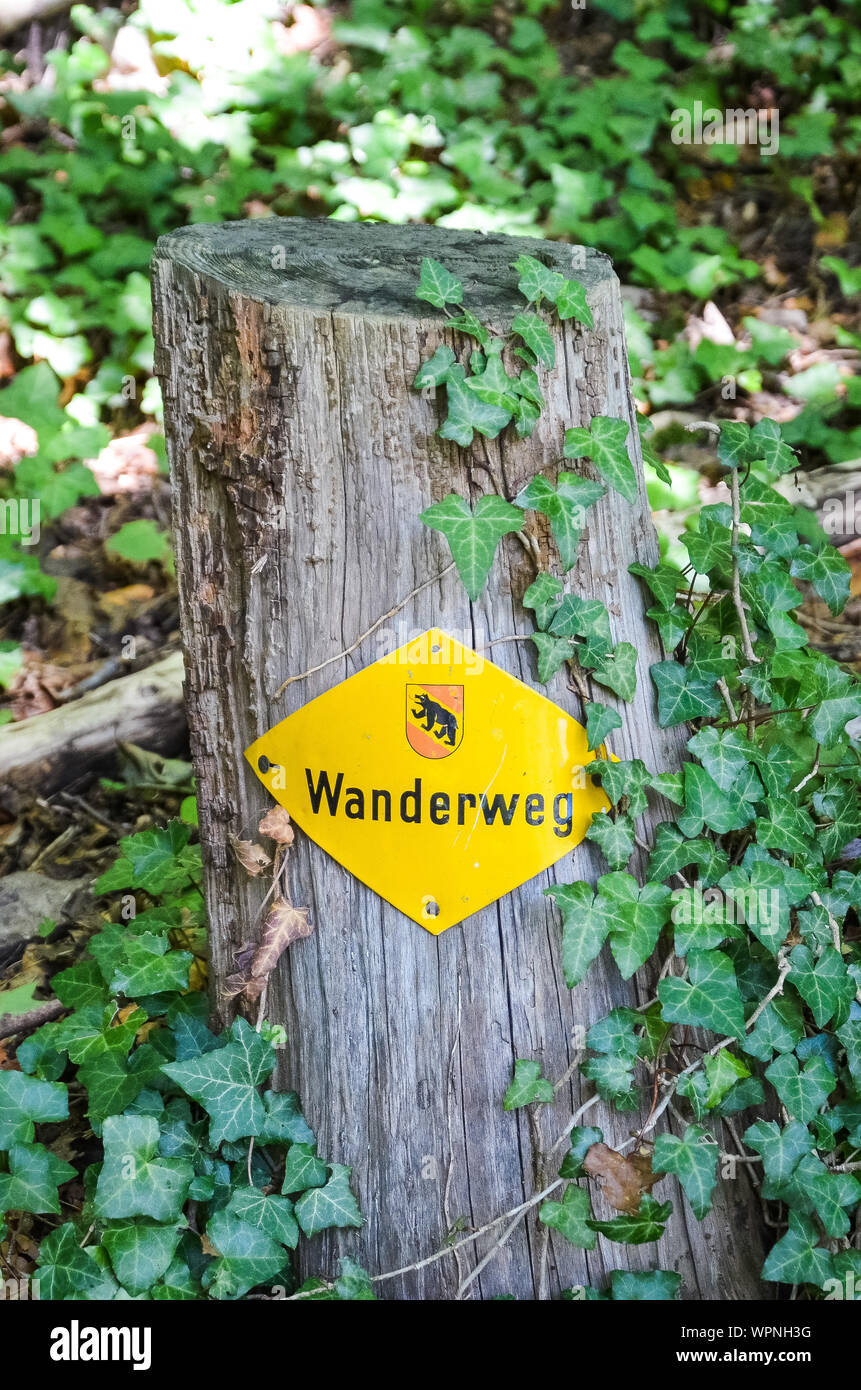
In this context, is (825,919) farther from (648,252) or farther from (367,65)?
(367,65)

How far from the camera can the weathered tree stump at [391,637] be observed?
162 cm

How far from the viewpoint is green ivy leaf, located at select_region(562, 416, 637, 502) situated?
5.32 ft

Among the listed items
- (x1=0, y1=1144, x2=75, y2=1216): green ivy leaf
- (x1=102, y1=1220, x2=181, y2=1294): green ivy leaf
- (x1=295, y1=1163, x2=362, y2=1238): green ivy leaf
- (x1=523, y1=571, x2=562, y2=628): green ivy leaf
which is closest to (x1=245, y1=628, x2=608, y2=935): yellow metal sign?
(x1=523, y1=571, x2=562, y2=628): green ivy leaf

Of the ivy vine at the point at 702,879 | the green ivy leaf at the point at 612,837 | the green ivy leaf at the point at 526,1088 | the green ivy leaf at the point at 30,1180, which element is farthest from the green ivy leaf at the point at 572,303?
the green ivy leaf at the point at 30,1180

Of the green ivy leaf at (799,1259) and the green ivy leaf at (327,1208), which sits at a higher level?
the green ivy leaf at (327,1208)

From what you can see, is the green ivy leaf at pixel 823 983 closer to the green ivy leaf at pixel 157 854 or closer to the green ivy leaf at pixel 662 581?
the green ivy leaf at pixel 662 581

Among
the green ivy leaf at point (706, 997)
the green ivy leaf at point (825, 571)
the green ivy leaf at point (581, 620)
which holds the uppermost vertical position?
the green ivy leaf at point (825, 571)

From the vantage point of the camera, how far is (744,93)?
5059 mm

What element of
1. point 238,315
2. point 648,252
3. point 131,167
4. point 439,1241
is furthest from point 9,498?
point 439,1241

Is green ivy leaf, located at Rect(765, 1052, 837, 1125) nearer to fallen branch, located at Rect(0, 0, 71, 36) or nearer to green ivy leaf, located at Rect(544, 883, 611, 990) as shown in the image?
green ivy leaf, located at Rect(544, 883, 611, 990)

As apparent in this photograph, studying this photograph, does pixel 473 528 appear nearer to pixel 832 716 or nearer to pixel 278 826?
pixel 278 826

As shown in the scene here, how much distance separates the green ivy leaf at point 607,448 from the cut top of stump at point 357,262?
9.0 inches

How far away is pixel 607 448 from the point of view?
5.33 feet

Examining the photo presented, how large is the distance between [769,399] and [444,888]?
307cm
